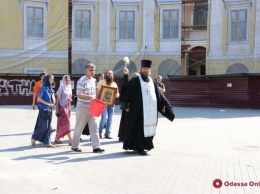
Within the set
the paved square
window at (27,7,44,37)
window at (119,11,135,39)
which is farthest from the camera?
window at (119,11,135,39)

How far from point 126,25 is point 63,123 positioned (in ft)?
67.5

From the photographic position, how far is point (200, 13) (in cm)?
3048

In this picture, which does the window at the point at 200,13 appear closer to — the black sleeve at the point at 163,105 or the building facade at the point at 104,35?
the building facade at the point at 104,35

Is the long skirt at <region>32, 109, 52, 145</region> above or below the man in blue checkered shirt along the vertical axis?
below

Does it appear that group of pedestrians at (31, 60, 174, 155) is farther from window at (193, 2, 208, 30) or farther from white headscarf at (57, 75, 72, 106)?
window at (193, 2, 208, 30)

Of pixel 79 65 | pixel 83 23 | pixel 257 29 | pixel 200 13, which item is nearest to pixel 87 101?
pixel 257 29

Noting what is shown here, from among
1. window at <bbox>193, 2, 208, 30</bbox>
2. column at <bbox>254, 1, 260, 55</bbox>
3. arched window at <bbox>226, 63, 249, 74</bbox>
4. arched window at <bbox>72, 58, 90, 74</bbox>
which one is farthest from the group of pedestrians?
window at <bbox>193, 2, 208, 30</bbox>

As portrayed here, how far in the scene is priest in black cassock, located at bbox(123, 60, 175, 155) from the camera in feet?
25.8

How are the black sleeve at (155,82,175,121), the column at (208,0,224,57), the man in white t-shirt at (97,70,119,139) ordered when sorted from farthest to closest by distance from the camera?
the column at (208,0,224,57) → the man in white t-shirt at (97,70,119,139) → the black sleeve at (155,82,175,121)

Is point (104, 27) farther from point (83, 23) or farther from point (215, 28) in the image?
point (215, 28)

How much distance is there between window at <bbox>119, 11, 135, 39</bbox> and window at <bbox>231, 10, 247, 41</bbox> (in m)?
6.79

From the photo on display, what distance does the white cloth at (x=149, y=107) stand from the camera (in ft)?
25.9

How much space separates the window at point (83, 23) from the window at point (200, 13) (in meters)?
7.96

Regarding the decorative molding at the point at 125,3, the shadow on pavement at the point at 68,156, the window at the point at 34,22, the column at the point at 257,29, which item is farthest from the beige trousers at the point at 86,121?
the decorative molding at the point at 125,3
